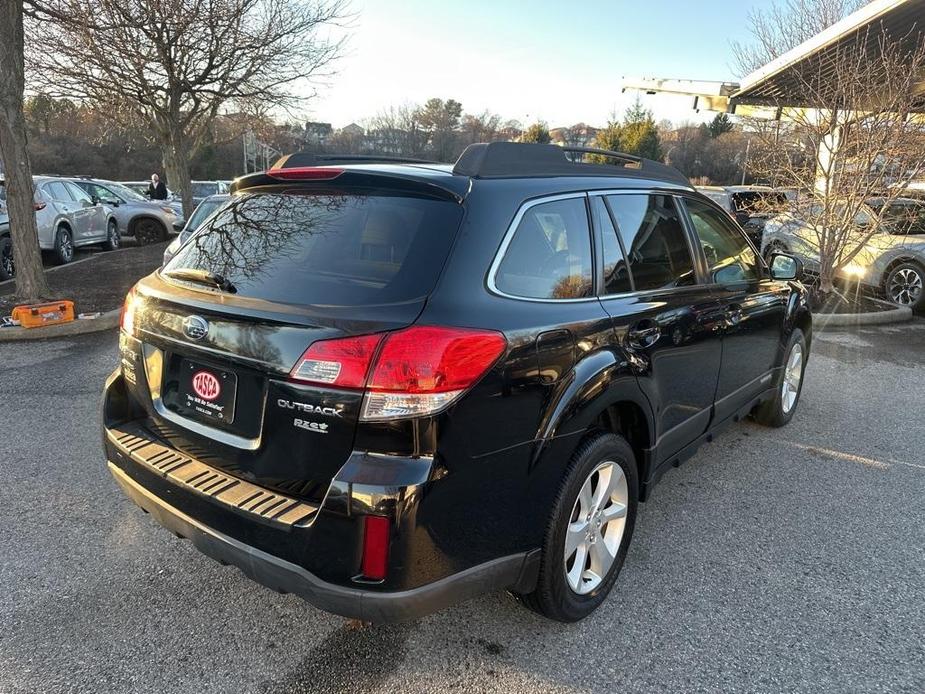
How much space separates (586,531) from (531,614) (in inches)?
17.1

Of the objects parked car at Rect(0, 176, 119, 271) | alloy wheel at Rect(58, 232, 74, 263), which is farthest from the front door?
alloy wheel at Rect(58, 232, 74, 263)

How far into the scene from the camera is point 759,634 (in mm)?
2537

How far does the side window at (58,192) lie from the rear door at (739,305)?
39.3 feet

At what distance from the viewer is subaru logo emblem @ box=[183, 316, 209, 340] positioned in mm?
2176

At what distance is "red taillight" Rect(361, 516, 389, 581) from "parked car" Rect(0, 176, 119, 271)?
10.7 meters

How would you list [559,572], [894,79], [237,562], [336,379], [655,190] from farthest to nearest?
[894,79], [655,190], [559,572], [237,562], [336,379]

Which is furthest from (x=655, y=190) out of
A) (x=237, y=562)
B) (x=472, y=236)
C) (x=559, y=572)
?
(x=237, y=562)

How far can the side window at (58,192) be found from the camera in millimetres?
11521

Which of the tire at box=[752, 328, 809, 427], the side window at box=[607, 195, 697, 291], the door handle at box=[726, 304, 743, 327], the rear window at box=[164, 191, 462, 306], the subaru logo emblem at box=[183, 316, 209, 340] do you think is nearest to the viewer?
the rear window at box=[164, 191, 462, 306]

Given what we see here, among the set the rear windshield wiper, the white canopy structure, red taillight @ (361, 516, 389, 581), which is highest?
the white canopy structure

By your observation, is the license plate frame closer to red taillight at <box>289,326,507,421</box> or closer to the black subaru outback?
the black subaru outback

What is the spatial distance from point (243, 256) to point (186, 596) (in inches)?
57.4

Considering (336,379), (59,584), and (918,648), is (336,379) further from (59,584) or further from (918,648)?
(918,648)

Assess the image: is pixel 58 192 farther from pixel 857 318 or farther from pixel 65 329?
pixel 857 318
